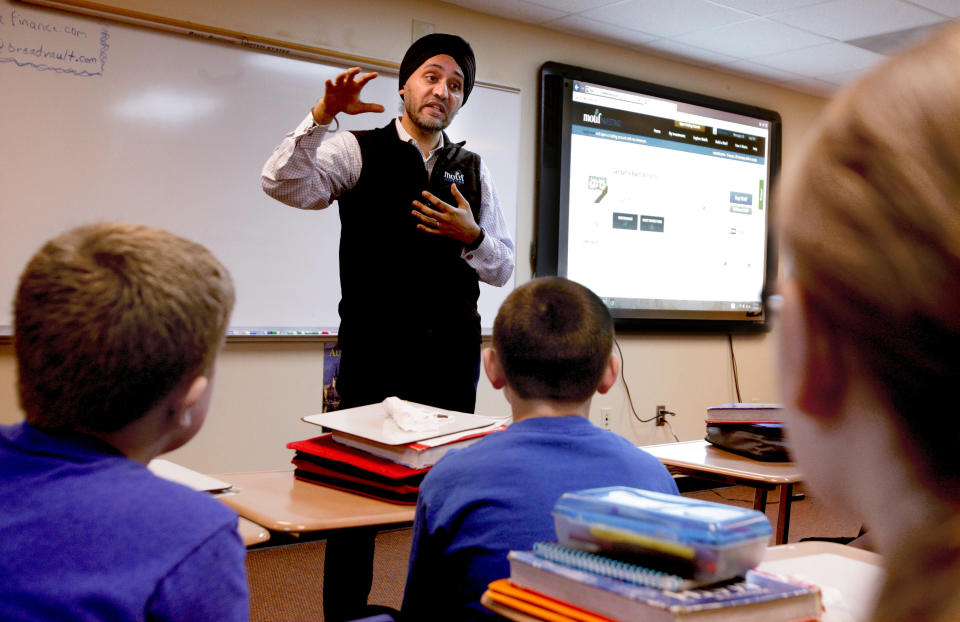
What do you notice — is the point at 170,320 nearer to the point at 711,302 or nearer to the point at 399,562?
A: the point at 399,562

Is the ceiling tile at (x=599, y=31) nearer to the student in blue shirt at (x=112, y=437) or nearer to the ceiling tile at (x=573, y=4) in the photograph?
the ceiling tile at (x=573, y=4)

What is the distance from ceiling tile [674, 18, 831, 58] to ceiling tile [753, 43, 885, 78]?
0.11 m

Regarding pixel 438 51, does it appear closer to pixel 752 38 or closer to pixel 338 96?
pixel 338 96

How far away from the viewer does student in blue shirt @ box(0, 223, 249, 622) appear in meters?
0.72

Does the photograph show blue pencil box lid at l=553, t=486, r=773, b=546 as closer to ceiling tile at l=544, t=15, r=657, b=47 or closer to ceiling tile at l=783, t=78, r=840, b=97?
ceiling tile at l=544, t=15, r=657, b=47

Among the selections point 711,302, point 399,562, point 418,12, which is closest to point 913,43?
point 399,562

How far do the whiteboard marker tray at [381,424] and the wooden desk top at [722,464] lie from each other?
1.58 ft

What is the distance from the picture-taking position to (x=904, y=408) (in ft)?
1.08

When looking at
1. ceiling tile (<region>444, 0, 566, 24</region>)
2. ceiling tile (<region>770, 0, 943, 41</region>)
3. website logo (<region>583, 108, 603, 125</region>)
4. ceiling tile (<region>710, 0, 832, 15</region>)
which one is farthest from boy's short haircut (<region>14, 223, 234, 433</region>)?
ceiling tile (<region>770, 0, 943, 41</region>)

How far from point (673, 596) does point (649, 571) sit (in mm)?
38

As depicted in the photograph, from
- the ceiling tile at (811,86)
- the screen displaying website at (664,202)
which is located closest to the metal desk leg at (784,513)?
the screen displaying website at (664,202)

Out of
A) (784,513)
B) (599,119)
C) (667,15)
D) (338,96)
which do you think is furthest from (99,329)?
(599,119)

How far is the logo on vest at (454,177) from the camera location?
226 centimetres

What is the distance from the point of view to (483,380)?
13.4 feet
